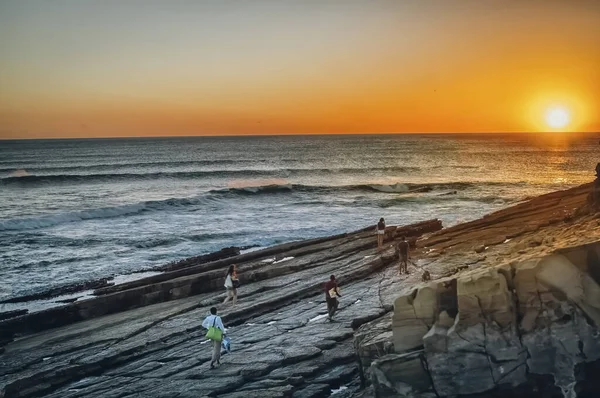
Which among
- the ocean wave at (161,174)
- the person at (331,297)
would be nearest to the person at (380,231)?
the person at (331,297)

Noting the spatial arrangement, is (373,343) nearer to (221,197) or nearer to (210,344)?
(210,344)

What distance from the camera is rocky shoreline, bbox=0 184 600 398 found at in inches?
468

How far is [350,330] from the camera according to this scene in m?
17.3

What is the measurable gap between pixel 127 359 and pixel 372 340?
8.08 metres

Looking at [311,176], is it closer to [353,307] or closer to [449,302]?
[353,307]

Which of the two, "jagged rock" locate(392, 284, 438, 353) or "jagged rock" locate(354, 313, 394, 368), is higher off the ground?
"jagged rock" locate(392, 284, 438, 353)

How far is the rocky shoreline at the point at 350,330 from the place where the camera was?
11.9 meters

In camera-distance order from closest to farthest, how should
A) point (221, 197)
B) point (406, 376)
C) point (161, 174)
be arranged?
point (406, 376)
point (221, 197)
point (161, 174)

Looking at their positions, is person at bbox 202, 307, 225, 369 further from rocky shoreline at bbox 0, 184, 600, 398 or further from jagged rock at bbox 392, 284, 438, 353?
jagged rock at bbox 392, 284, 438, 353

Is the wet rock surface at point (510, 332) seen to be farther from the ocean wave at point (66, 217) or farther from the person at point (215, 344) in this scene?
the ocean wave at point (66, 217)

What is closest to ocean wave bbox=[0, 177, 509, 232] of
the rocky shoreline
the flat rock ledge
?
the rocky shoreline

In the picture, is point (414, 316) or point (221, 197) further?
point (221, 197)

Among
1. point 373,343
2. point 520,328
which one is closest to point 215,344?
point 373,343

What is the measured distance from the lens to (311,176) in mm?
103125
